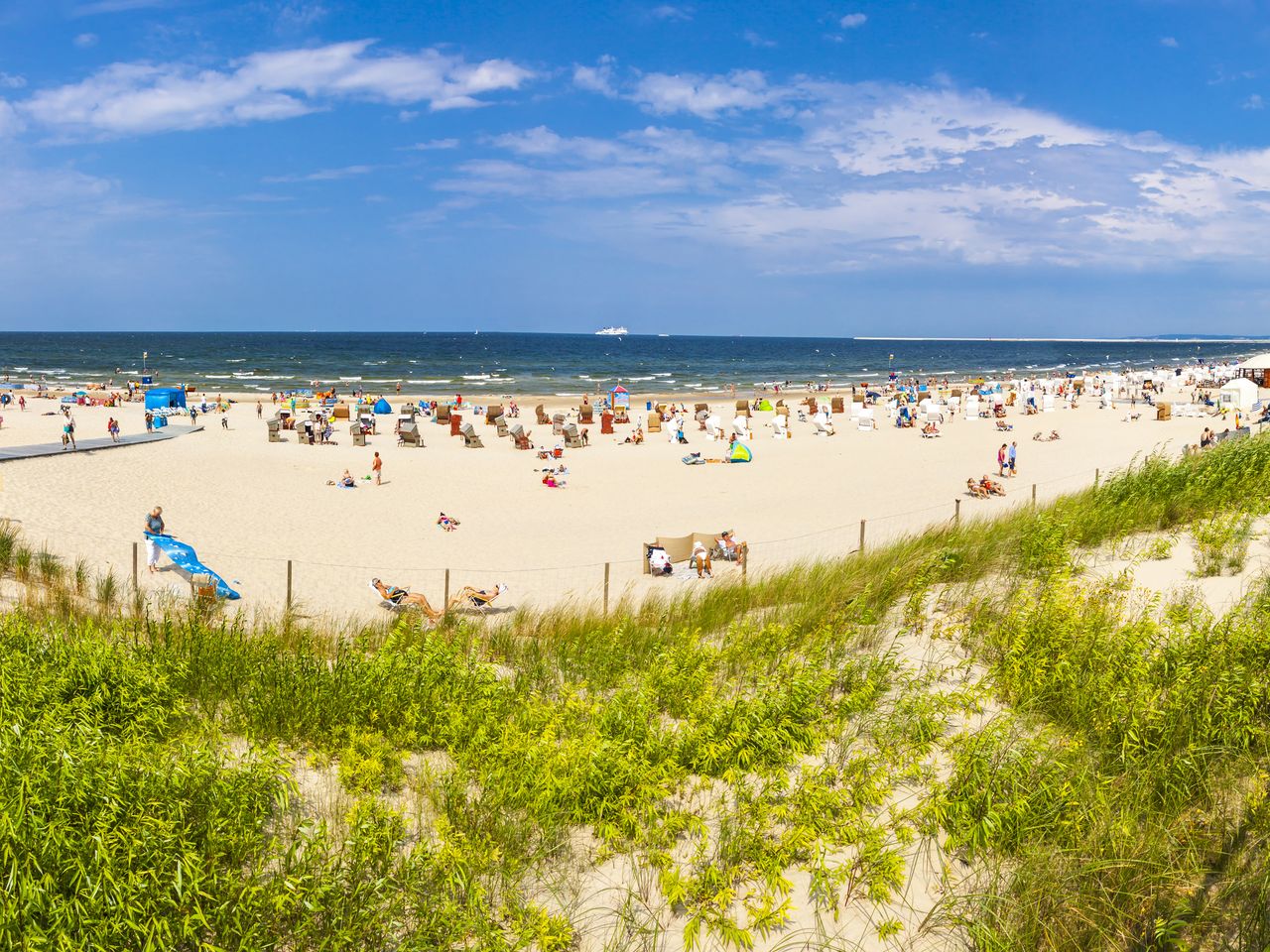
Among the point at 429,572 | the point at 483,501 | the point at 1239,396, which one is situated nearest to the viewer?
the point at 429,572

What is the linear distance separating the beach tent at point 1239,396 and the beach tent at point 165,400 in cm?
4211

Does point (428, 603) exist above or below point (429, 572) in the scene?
above

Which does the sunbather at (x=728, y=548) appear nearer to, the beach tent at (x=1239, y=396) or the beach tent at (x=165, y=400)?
the beach tent at (x=165, y=400)

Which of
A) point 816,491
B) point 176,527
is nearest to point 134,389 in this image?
point 176,527

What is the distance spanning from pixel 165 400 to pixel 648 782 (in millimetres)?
35204

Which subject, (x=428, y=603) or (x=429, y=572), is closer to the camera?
(x=428, y=603)

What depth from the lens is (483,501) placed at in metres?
19.0

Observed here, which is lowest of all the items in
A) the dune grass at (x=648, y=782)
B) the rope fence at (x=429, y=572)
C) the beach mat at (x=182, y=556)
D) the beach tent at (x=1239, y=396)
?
the rope fence at (x=429, y=572)

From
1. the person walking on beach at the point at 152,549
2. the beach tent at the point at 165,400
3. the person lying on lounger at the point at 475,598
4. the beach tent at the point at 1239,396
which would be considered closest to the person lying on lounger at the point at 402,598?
the person lying on lounger at the point at 475,598

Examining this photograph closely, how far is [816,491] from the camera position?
20047 millimetres

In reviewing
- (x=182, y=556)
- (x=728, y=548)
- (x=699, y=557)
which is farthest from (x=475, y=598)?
(x=728, y=548)

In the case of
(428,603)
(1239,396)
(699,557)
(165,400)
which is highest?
(1239,396)

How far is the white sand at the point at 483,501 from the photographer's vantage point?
42.1 feet

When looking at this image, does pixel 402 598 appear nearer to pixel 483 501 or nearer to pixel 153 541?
pixel 153 541
